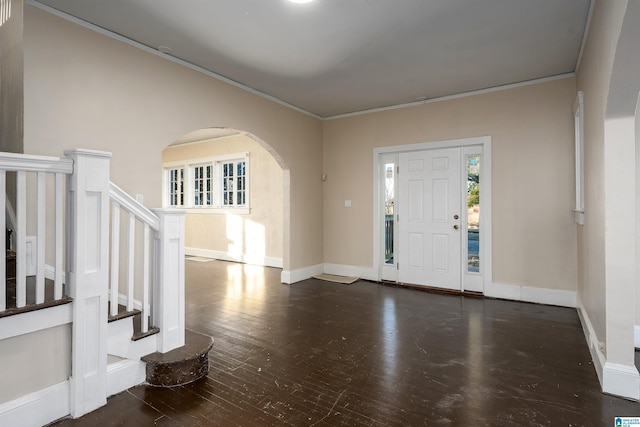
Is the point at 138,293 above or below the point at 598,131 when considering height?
below

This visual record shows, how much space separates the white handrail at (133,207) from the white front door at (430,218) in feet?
12.8

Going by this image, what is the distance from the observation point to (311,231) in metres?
6.00

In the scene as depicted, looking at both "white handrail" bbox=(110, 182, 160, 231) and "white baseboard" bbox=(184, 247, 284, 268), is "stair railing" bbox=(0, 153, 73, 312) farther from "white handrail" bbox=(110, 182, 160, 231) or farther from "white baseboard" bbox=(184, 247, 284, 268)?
"white baseboard" bbox=(184, 247, 284, 268)

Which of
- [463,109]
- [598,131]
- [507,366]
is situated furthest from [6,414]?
[463,109]

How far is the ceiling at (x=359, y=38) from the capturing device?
9.34ft

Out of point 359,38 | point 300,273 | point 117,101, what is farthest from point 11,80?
point 300,273

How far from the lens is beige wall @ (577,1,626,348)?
7.13ft

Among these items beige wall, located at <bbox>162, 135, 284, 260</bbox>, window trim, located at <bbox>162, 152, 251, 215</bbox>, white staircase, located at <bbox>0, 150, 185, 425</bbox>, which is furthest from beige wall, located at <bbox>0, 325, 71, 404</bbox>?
window trim, located at <bbox>162, 152, 251, 215</bbox>

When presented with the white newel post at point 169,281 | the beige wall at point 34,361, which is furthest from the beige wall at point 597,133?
the beige wall at point 34,361

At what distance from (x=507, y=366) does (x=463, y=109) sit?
11.7ft

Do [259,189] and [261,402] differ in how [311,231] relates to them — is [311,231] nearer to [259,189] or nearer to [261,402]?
[259,189]

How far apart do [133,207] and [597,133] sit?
3486 mm

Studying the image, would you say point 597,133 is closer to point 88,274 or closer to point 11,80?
point 88,274

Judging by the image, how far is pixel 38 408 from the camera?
1.94 metres
